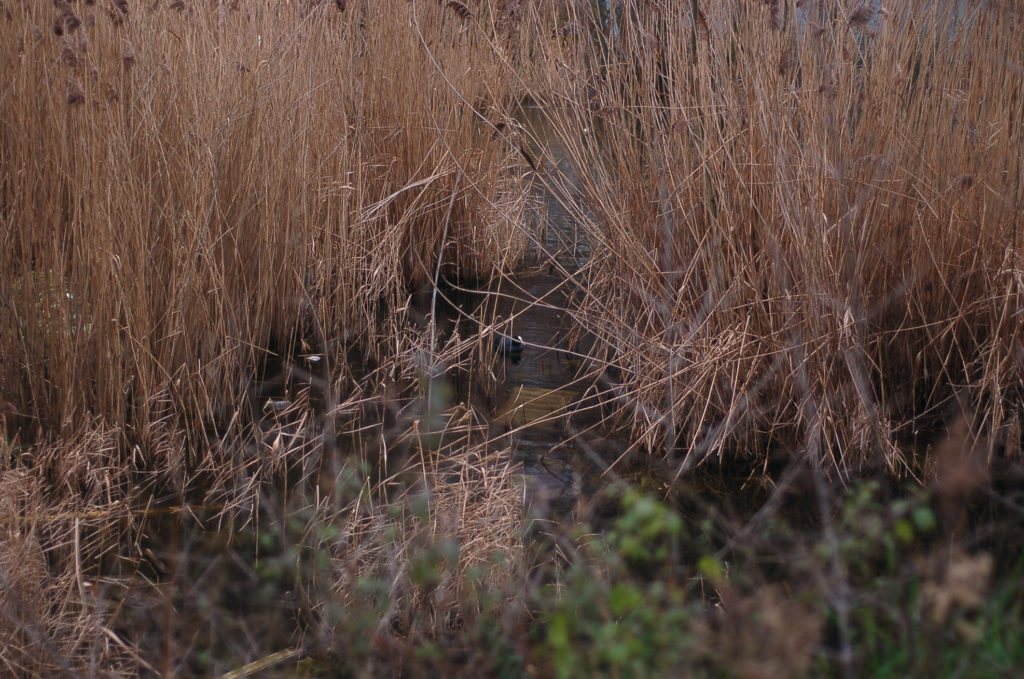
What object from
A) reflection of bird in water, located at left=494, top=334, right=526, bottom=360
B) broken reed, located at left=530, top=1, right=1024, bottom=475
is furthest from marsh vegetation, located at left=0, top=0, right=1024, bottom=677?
reflection of bird in water, located at left=494, top=334, right=526, bottom=360

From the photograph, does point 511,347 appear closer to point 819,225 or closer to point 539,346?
point 539,346

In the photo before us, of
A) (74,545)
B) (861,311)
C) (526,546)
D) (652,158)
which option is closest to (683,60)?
(652,158)

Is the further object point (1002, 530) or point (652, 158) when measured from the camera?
point (652, 158)

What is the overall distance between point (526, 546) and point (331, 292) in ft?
5.64

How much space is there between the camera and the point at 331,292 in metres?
3.72

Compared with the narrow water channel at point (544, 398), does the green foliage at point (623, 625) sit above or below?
above

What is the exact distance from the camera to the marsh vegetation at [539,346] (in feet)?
6.95

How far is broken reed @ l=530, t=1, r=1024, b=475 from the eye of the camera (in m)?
2.68

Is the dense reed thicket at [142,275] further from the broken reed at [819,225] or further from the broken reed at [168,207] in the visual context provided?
the broken reed at [819,225]

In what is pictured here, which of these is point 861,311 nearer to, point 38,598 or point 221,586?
point 221,586

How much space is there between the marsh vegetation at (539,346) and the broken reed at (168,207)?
0.05 feet

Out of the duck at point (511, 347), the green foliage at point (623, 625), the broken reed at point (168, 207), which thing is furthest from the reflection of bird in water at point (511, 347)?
the green foliage at point (623, 625)

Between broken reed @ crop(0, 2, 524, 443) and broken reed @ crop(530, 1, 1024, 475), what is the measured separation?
0.67 m

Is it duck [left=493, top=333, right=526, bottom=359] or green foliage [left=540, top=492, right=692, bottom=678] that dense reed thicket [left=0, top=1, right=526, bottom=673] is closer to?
duck [left=493, top=333, right=526, bottom=359]
